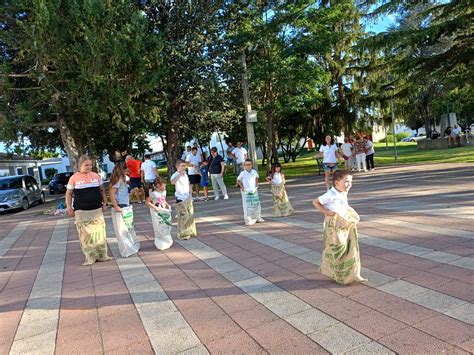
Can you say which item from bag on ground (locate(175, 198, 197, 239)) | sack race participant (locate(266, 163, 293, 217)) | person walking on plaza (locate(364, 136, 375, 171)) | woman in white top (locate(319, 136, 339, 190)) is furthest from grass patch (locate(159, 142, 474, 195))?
bag on ground (locate(175, 198, 197, 239))

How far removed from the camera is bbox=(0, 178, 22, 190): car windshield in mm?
19109

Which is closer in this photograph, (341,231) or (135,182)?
(341,231)

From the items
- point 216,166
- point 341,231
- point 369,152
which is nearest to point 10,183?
point 216,166

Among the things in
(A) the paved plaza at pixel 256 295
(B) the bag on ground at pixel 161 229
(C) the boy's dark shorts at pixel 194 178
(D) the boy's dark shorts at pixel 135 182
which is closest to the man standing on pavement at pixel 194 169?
(C) the boy's dark shorts at pixel 194 178

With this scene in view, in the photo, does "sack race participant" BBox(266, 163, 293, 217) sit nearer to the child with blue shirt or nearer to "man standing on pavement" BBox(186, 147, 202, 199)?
"man standing on pavement" BBox(186, 147, 202, 199)

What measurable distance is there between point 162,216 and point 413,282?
4.34 m

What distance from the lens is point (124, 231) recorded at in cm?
700

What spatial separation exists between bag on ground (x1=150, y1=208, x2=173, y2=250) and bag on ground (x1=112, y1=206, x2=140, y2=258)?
407 millimetres

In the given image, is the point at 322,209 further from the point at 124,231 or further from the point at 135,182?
the point at 135,182

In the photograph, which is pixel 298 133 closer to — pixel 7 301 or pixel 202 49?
pixel 202 49

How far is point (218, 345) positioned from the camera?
11.3 feet

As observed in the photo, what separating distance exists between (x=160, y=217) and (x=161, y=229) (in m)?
0.21

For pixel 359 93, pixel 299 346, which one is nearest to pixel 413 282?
pixel 299 346

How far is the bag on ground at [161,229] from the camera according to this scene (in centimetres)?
718
